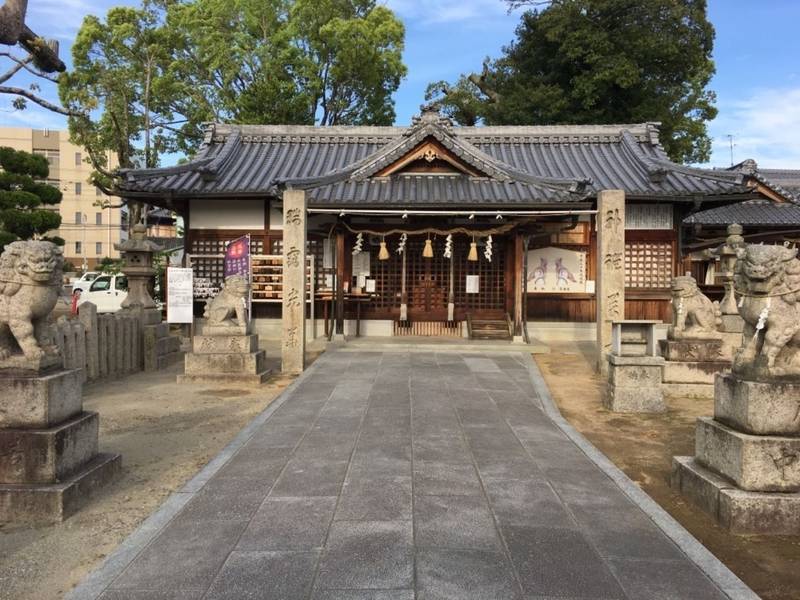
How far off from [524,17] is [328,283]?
57.3ft

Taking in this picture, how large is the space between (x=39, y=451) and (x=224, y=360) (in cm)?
566

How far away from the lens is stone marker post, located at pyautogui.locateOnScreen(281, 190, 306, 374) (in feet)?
34.1

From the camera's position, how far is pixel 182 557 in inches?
137

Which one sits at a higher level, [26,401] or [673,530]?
[26,401]

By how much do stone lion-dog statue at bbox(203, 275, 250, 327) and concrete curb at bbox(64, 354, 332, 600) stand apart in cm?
434

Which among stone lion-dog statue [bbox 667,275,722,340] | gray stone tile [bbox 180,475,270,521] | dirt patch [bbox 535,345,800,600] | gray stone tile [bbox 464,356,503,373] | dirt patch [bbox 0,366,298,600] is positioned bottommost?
dirt patch [bbox 535,345,800,600]

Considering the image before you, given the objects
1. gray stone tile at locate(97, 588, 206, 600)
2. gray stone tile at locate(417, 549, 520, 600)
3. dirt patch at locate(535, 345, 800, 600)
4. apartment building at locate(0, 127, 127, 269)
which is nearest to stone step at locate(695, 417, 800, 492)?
dirt patch at locate(535, 345, 800, 600)

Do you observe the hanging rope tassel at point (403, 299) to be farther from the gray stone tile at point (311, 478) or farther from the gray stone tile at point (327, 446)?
the gray stone tile at point (311, 478)

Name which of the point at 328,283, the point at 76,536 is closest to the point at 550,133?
the point at 328,283

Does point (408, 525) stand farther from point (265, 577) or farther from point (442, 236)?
point (442, 236)

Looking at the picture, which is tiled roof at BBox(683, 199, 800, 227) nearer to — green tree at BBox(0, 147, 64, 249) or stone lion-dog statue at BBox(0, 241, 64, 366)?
stone lion-dog statue at BBox(0, 241, 64, 366)

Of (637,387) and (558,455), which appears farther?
(637,387)

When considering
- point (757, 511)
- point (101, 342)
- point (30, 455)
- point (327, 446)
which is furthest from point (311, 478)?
point (101, 342)

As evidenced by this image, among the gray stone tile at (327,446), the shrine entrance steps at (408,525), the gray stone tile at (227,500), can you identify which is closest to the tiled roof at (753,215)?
the shrine entrance steps at (408,525)
